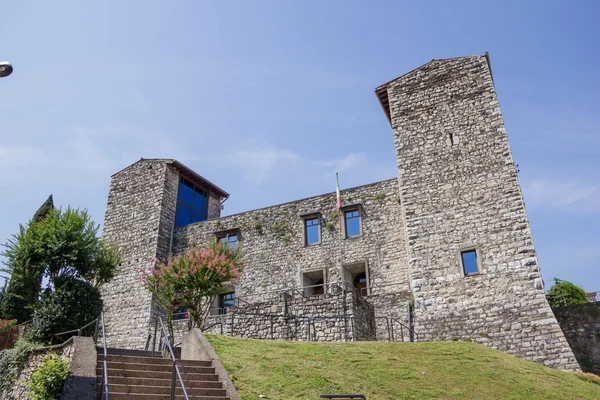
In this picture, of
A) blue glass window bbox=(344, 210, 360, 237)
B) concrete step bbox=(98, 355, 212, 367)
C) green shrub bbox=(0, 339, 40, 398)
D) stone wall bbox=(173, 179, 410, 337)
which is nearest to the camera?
concrete step bbox=(98, 355, 212, 367)

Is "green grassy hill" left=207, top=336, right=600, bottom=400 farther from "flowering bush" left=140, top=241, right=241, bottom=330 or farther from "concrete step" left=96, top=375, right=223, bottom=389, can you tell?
"flowering bush" left=140, top=241, right=241, bottom=330

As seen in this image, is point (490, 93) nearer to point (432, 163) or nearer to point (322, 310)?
point (432, 163)

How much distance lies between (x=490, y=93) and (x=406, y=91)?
298 cm

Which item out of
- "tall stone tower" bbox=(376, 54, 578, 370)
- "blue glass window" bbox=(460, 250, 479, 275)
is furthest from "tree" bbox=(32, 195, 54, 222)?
"blue glass window" bbox=(460, 250, 479, 275)

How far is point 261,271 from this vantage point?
852 inches

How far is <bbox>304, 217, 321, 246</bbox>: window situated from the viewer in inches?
838

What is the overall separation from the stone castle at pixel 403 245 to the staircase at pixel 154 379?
6.11 meters

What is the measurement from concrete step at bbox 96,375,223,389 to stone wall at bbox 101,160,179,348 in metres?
12.8

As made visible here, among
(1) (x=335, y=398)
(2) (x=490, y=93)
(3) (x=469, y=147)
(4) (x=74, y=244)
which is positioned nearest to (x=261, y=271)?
(4) (x=74, y=244)

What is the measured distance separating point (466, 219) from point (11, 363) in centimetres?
1265

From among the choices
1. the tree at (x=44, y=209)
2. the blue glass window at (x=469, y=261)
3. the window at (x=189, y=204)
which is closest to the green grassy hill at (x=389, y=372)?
the blue glass window at (x=469, y=261)

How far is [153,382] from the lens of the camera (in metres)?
9.20

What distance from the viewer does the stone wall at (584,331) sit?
1447cm

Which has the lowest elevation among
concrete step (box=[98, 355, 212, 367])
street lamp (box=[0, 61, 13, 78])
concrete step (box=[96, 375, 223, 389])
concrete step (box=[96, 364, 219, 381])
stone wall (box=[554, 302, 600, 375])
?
concrete step (box=[96, 375, 223, 389])
